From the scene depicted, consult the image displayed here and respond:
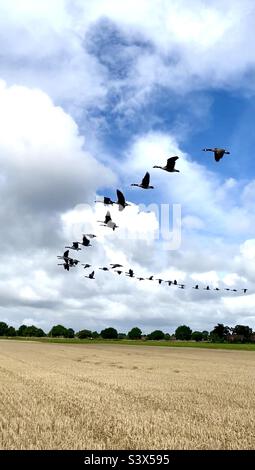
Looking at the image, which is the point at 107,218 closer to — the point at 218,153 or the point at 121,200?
the point at 121,200

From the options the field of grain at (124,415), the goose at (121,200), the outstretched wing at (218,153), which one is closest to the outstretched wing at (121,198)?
the goose at (121,200)

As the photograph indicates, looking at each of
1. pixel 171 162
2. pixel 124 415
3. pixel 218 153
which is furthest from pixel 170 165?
pixel 124 415

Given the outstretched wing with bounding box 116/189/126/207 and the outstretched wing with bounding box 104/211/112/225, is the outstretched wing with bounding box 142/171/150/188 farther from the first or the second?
the outstretched wing with bounding box 104/211/112/225

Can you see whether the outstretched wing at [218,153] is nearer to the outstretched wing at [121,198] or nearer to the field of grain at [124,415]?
the outstretched wing at [121,198]

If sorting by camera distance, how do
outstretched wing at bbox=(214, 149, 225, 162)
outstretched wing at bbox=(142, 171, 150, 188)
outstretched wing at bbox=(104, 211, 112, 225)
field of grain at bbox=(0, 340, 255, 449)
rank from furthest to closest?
outstretched wing at bbox=(104, 211, 112, 225) < outstretched wing at bbox=(142, 171, 150, 188) < outstretched wing at bbox=(214, 149, 225, 162) < field of grain at bbox=(0, 340, 255, 449)

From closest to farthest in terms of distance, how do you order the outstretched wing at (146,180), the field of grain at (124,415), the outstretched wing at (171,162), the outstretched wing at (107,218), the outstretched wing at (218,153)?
the field of grain at (124,415)
the outstretched wing at (218,153)
the outstretched wing at (171,162)
the outstretched wing at (146,180)
the outstretched wing at (107,218)

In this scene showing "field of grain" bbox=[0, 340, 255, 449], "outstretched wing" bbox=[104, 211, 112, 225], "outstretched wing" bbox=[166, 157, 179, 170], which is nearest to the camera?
"field of grain" bbox=[0, 340, 255, 449]

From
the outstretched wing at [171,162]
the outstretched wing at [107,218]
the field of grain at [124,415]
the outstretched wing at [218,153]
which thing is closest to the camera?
the field of grain at [124,415]

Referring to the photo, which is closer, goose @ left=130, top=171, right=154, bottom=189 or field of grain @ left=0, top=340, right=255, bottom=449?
field of grain @ left=0, top=340, right=255, bottom=449

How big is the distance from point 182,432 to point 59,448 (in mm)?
3216

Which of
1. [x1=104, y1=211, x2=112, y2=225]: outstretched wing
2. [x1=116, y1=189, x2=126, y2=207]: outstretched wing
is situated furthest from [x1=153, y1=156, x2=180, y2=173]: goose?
[x1=104, y1=211, x2=112, y2=225]: outstretched wing

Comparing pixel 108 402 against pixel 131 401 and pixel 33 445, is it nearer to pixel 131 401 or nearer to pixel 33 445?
pixel 131 401
